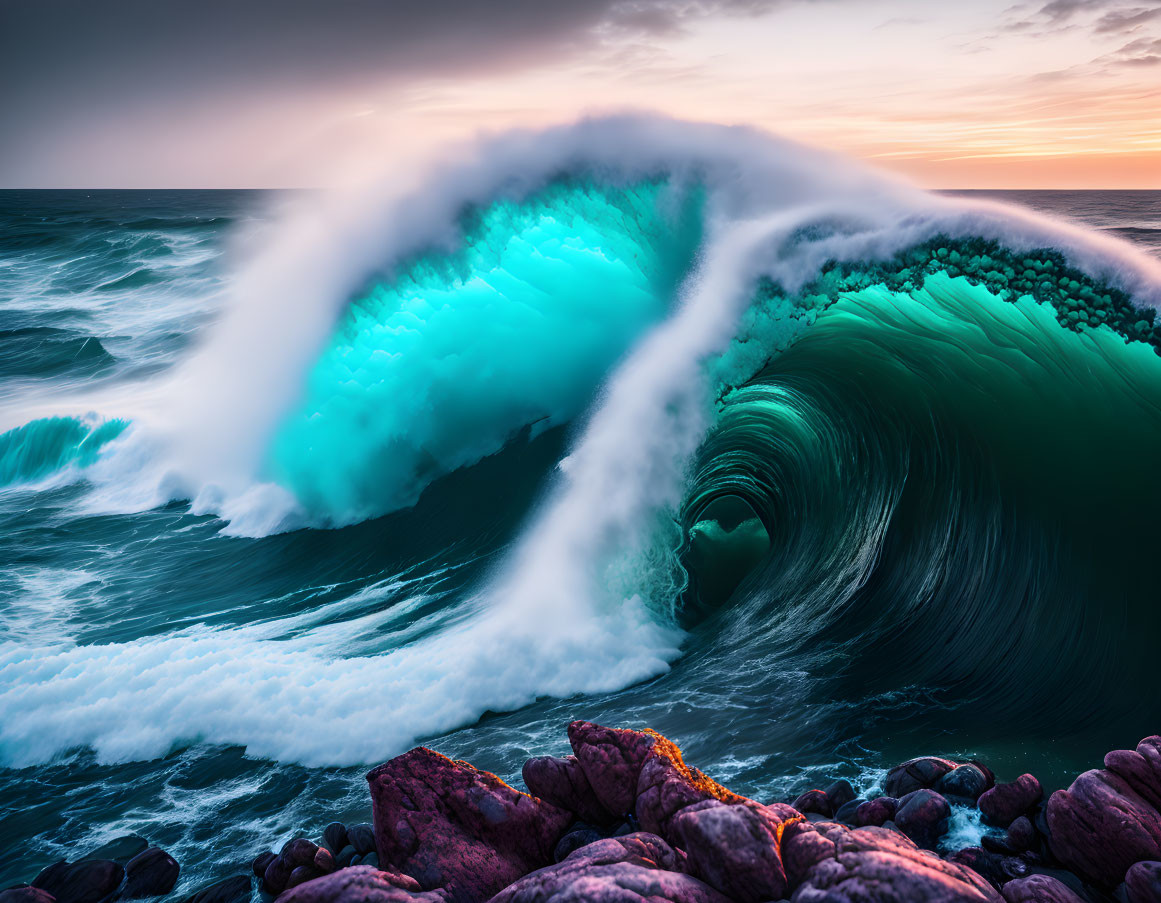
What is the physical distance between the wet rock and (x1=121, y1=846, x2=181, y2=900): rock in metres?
2.95

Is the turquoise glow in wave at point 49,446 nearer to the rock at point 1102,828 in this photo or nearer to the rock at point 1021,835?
the rock at point 1021,835

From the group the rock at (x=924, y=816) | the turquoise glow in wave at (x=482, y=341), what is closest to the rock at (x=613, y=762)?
the rock at (x=924, y=816)

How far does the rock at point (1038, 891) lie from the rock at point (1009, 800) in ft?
1.72

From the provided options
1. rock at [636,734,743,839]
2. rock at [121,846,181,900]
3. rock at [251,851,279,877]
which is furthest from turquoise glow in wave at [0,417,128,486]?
rock at [636,734,743,839]

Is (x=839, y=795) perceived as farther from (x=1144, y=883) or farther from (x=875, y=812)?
(x=1144, y=883)

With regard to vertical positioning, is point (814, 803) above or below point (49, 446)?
below

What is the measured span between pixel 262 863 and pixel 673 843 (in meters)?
2.36

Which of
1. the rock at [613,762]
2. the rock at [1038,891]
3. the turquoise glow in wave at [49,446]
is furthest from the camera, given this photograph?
the turquoise glow in wave at [49,446]

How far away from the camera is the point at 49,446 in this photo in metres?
14.0

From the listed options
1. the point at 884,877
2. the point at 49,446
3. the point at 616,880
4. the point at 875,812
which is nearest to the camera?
the point at 884,877

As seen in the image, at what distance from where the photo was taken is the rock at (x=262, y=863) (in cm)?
384

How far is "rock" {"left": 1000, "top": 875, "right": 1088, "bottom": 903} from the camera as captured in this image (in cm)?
265

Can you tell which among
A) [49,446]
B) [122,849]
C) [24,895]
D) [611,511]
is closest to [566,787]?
[24,895]

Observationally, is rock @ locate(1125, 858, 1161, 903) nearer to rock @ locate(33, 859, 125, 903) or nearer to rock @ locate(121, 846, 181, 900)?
rock @ locate(121, 846, 181, 900)
